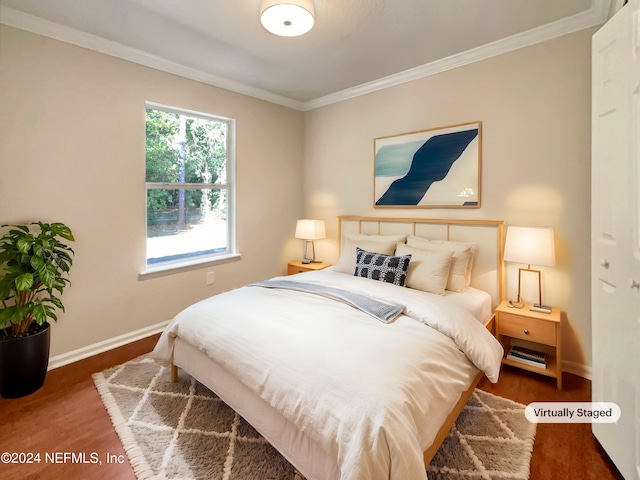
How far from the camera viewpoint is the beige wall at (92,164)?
2.21 meters

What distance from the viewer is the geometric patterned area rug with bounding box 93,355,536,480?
4.88 ft

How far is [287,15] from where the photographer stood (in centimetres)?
189

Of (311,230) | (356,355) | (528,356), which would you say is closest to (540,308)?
(528,356)

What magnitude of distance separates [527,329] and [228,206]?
3089mm

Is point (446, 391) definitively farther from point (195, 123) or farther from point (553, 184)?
point (195, 123)

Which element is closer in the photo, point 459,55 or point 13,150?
point 13,150

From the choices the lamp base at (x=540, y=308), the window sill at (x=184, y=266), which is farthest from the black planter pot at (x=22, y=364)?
the lamp base at (x=540, y=308)

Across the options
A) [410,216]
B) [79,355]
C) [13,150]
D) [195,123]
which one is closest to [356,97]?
[410,216]

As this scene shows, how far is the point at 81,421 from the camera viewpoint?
1.84 m

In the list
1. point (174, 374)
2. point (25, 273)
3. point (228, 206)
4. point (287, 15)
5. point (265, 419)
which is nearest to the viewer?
point (265, 419)

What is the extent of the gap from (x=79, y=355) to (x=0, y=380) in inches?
22.2

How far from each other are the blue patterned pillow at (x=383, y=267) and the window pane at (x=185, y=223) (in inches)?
68.1

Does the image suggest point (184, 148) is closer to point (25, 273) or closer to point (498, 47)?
point (25, 273)

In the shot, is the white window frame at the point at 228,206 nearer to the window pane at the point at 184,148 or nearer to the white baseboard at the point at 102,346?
the window pane at the point at 184,148
